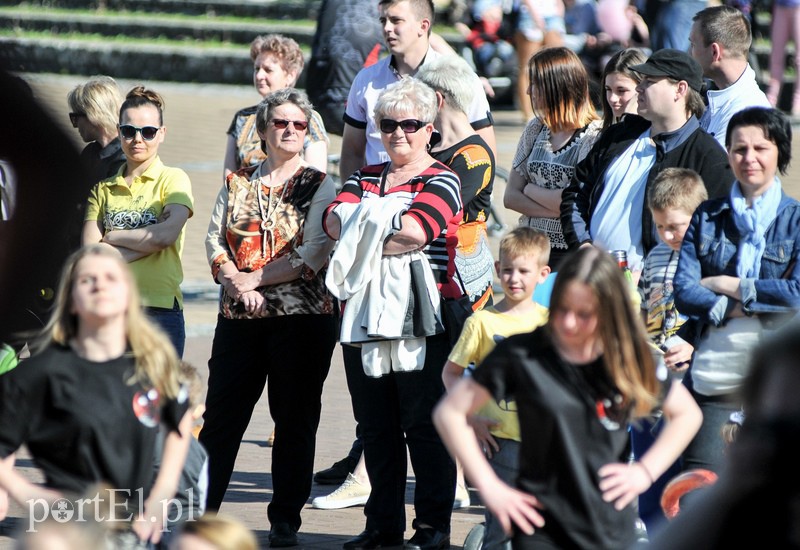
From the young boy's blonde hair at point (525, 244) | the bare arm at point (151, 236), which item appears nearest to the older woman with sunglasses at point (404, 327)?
the young boy's blonde hair at point (525, 244)

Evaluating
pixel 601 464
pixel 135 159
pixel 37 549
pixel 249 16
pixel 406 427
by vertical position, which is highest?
pixel 249 16

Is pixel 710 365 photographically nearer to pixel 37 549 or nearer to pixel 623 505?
pixel 623 505

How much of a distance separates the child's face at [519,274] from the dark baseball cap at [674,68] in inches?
41.6

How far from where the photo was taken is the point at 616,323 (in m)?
3.28

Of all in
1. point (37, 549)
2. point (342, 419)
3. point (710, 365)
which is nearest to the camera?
point (37, 549)

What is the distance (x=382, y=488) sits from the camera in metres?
5.10

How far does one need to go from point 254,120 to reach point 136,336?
329cm

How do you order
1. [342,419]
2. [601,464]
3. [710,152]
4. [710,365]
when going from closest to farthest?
1. [601,464]
2. [710,365]
3. [710,152]
4. [342,419]

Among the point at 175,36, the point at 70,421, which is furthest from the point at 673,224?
the point at 175,36

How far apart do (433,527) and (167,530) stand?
166cm

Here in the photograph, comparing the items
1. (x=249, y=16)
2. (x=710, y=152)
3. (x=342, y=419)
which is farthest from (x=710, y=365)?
(x=249, y=16)

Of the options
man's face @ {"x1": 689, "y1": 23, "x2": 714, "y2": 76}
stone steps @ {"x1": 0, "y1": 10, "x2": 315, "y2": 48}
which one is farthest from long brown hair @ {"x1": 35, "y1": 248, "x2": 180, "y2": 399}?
stone steps @ {"x1": 0, "y1": 10, "x2": 315, "y2": 48}

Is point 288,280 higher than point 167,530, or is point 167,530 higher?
point 288,280

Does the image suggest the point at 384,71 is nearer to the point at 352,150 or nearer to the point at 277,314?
the point at 352,150
